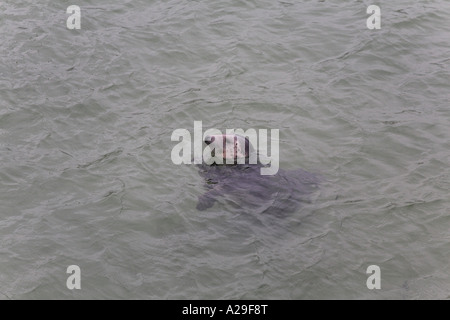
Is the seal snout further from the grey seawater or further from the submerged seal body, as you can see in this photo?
the grey seawater

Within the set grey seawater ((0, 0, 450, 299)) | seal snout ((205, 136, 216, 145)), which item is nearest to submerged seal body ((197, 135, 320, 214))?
seal snout ((205, 136, 216, 145))

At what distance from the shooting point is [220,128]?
11.1 m

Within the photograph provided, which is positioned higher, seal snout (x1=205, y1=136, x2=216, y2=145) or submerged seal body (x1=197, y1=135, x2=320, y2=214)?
seal snout (x1=205, y1=136, x2=216, y2=145)

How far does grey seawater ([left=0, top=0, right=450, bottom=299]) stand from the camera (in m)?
8.42

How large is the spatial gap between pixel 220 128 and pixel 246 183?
5.96 ft

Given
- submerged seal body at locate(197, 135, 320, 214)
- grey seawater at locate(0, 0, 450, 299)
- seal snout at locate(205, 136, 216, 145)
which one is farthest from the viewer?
seal snout at locate(205, 136, 216, 145)

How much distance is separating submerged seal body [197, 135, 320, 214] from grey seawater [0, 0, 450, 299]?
6.6 inches

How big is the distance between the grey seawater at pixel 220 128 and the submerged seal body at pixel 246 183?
17cm

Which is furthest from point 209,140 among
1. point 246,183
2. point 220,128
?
point 220,128

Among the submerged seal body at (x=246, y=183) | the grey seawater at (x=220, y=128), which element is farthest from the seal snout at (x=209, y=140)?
the grey seawater at (x=220, y=128)

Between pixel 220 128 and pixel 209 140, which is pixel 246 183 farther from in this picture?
pixel 220 128

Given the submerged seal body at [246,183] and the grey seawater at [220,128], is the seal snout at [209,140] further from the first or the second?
the grey seawater at [220,128]

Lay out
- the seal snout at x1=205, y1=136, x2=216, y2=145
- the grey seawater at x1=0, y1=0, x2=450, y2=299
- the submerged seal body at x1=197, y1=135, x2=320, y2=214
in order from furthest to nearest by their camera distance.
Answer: the seal snout at x1=205, y1=136, x2=216, y2=145
the submerged seal body at x1=197, y1=135, x2=320, y2=214
the grey seawater at x1=0, y1=0, x2=450, y2=299

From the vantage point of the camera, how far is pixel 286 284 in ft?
27.0
